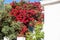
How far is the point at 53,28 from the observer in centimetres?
1060

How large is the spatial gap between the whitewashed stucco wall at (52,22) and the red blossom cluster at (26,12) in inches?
391

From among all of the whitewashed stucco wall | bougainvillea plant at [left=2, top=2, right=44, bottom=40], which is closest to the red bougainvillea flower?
bougainvillea plant at [left=2, top=2, right=44, bottom=40]

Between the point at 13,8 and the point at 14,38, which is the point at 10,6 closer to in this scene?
the point at 13,8

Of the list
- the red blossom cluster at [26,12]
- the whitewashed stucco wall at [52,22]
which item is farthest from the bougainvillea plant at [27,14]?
the whitewashed stucco wall at [52,22]

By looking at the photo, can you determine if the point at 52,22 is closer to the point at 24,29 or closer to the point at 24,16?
the point at 24,29

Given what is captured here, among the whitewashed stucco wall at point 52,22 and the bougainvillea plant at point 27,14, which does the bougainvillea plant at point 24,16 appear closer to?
the bougainvillea plant at point 27,14

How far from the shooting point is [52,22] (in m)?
10.8

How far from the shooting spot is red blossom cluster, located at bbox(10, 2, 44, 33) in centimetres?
2123

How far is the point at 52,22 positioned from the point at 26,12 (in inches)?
425

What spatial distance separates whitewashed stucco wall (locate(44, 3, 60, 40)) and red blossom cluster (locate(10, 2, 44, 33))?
9.93 m

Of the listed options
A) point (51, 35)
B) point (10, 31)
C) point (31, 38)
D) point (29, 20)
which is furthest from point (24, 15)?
point (51, 35)

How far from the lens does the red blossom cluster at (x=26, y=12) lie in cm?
2123

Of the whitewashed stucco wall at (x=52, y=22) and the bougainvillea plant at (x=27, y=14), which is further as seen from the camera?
the bougainvillea plant at (x=27, y=14)

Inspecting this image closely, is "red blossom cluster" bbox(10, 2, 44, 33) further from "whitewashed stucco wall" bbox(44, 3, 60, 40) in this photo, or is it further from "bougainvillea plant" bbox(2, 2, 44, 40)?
"whitewashed stucco wall" bbox(44, 3, 60, 40)
